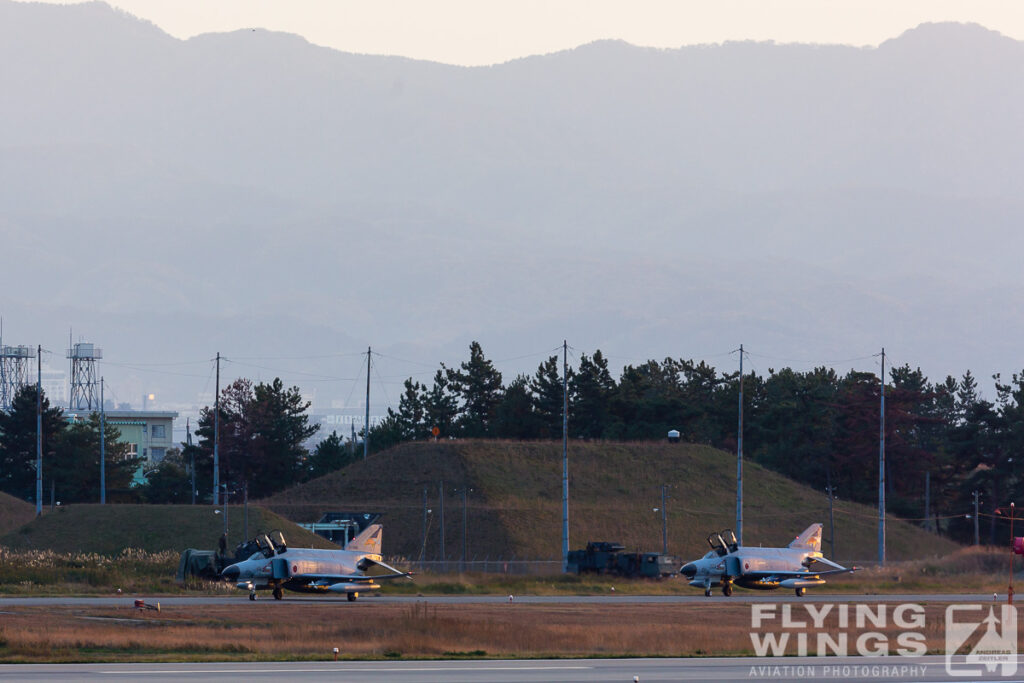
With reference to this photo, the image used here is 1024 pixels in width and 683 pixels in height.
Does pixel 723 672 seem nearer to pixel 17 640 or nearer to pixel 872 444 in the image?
pixel 17 640

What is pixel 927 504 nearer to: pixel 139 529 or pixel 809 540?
pixel 809 540

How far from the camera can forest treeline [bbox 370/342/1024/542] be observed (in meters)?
114

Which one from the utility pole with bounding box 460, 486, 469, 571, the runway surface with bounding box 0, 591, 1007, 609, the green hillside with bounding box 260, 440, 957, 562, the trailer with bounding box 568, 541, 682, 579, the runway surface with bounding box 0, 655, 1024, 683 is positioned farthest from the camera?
the green hillside with bounding box 260, 440, 957, 562

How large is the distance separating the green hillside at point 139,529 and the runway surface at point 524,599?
1847cm

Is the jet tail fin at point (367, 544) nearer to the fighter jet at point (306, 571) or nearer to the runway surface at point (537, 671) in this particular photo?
the fighter jet at point (306, 571)

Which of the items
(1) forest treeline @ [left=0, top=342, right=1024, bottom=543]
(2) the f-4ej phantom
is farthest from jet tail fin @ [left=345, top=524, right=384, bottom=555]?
(1) forest treeline @ [left=0, top=342, right=1024, bottom=543]

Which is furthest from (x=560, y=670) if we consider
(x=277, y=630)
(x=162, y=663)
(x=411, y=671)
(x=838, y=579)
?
(x=838, y=579)

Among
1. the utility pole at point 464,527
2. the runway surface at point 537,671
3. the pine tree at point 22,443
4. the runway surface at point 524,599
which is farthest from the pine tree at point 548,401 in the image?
the runway surface at point 537,671

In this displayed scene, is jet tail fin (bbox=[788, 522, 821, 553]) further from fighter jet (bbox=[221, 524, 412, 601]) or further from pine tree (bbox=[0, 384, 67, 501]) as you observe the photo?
pine tree (bbox=[0, 384, 67, 501])

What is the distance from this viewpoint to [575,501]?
102000 mm

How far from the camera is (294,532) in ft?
259

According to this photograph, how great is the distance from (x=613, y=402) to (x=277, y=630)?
90907mm

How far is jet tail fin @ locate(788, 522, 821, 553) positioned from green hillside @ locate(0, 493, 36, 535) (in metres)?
54.8

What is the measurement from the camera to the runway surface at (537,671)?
1078 inches
